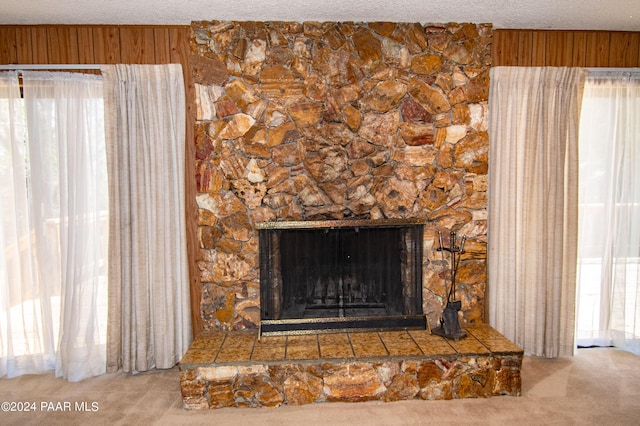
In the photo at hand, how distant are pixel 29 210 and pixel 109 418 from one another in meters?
1.50

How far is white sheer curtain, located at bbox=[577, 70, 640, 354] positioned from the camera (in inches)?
120

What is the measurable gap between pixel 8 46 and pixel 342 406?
3171 millimetres

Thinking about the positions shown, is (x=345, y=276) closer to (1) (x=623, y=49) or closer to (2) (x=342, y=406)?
(2) (x=342, y=406)

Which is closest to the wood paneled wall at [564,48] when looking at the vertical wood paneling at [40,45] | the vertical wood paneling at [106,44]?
the vertical wood paneling at [106,44]

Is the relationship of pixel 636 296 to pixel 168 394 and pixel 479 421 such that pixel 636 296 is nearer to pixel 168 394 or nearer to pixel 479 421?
pixel 479 421

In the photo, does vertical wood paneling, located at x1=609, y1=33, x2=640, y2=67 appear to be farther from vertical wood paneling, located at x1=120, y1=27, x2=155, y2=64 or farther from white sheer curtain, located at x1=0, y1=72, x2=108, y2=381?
white sheer curtain, located at x1=0, y1=72, x2=108, y2=381

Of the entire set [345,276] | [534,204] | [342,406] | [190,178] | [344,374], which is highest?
[190,178]

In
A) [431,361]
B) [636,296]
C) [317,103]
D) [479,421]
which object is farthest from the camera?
[636,296]

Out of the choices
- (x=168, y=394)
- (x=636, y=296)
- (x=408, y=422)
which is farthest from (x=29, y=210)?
(x=636, y=296)

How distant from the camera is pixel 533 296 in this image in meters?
3.02

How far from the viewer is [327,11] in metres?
2.65

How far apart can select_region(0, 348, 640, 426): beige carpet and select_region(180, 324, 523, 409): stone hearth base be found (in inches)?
2.1

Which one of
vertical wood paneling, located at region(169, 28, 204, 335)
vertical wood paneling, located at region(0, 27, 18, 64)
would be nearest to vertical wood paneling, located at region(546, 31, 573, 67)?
vertical wood paneling, located at region(169, 28, 204, 335)

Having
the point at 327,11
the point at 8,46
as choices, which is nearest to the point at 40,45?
the point at 8,46
